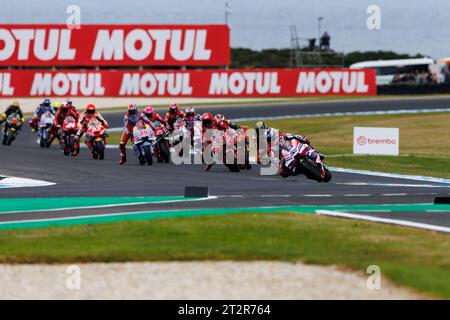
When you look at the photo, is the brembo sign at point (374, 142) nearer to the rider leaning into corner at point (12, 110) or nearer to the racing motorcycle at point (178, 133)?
the racing motorcycle at point (178, 133)

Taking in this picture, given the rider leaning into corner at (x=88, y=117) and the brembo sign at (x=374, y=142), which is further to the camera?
the brembo sign at (x=374, y=142)

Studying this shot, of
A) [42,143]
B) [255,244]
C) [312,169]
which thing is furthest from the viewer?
[42,143]

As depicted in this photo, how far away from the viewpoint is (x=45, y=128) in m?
32.8

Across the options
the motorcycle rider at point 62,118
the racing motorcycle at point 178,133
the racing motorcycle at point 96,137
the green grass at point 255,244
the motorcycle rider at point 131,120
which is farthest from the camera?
the motorcycle rider at point 62,118

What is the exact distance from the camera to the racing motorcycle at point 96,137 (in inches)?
1081

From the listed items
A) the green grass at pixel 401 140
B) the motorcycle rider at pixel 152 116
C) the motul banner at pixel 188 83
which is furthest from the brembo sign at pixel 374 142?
the motul banner at pixel 188 83

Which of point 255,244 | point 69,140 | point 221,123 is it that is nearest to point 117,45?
point 69,140

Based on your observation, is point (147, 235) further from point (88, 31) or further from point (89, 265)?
point (88, 31)

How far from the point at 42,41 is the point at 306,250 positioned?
47133 millimetres

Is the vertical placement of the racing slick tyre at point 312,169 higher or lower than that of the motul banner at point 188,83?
lower

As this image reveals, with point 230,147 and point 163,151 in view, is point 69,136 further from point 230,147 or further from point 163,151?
point 230,147

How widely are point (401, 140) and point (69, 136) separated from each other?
48.0 ft

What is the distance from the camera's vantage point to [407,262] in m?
11.8
